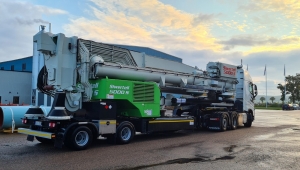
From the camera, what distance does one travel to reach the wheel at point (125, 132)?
11219mm

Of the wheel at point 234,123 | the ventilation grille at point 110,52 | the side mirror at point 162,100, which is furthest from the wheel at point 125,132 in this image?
the wheel at point 234,123

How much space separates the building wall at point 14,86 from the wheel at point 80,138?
26620 mm

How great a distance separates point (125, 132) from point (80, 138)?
2.09 meters

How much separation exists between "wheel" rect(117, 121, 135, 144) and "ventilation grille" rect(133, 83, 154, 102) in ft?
3.52

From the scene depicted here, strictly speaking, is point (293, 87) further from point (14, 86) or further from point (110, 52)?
point (110, 52)

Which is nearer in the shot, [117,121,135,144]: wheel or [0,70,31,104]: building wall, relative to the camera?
[117,121,135,144]: wheel

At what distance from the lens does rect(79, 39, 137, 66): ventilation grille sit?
11375 millimetres

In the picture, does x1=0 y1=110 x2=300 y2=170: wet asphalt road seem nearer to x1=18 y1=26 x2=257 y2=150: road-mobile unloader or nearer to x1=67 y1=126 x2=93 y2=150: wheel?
x1=67 y1=126 x2=93 y2=150: wheel

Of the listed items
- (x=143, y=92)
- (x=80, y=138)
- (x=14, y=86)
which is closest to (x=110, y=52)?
(x=143, y=92)

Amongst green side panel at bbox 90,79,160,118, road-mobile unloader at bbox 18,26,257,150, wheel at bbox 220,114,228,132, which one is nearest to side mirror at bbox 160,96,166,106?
road-mobile unloader at bbox 18,26,257,150

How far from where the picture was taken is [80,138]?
33.2 ft

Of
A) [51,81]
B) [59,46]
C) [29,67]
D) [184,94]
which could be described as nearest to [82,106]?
[51,81]

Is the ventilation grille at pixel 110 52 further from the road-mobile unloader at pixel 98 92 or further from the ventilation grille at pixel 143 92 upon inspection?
the ventilation grille at pixel 143 92

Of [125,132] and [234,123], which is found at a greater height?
[125,132]
